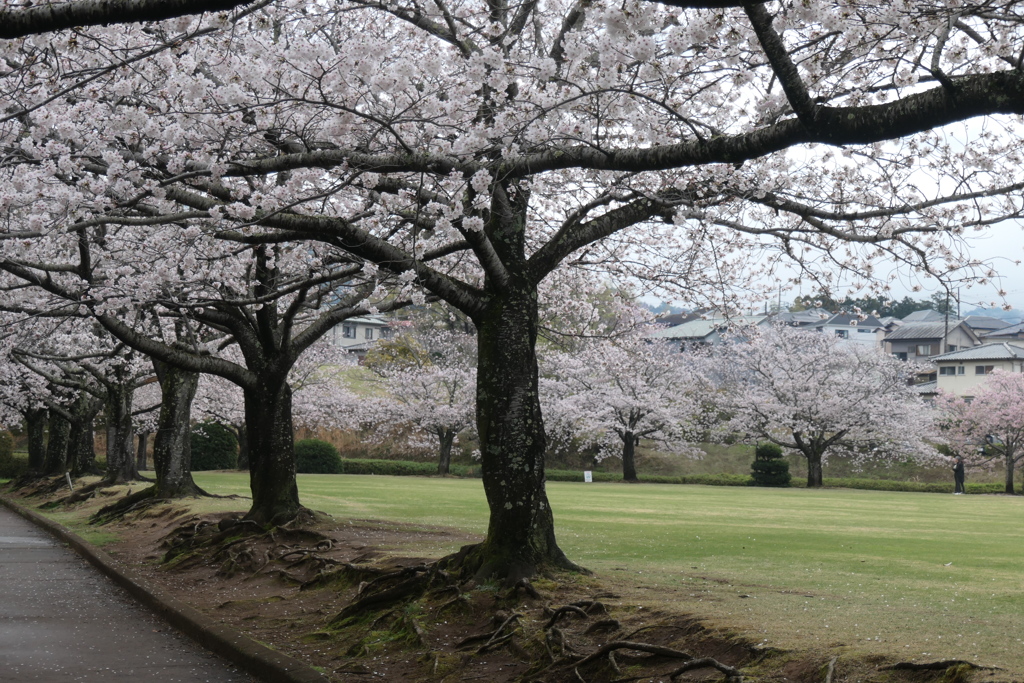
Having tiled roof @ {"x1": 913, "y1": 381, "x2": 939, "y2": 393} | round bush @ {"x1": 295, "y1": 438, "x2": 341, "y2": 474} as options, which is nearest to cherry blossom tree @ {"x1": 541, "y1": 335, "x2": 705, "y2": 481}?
round bush @ {"x1": 295, "y1": 438, "x2": 341, "y2": 474}

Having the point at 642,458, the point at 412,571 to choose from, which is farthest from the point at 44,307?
the point at 642,458

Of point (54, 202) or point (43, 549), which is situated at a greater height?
point (54, 202)

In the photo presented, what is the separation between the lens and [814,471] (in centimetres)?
4603

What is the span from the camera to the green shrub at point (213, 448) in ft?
170

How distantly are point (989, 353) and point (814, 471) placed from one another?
2622 centimetres

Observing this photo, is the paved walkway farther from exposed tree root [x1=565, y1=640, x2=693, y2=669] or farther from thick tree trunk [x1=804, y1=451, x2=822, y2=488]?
thick tree trunk [x1=804, y1=451, x2=822, y2=488]

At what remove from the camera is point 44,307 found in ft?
55.9

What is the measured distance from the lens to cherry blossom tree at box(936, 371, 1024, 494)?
46406 millimetres

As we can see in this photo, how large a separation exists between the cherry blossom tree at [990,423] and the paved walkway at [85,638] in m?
43.7

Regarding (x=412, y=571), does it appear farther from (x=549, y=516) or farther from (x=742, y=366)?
(x=742, y=366)

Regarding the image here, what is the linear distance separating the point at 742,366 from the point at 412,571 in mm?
→ 53127

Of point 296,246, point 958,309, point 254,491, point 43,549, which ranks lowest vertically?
point 43,549

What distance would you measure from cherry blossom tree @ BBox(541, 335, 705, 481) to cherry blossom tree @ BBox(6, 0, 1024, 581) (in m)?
37.4

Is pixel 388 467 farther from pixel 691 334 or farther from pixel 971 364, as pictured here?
pixel 971 364
